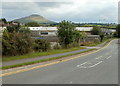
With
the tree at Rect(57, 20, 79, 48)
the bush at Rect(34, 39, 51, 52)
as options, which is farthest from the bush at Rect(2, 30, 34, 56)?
the tree at Rect(57, 20, 79, 48)

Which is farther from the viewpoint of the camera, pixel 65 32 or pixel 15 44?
pixel 65 32

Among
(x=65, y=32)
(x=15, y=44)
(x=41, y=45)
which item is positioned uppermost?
(x=15, y=44)

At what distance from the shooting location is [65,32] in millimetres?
31078

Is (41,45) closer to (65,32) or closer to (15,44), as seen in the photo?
(15,44)

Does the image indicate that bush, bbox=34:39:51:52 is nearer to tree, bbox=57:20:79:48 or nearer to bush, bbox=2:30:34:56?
bush, bbox=2:30:34:56

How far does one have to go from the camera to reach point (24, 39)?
53.8 ft

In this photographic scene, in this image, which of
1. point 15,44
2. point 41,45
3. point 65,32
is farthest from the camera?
point 65,32

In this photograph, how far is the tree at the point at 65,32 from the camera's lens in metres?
31.1

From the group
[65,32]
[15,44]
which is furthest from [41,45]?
[65,32]

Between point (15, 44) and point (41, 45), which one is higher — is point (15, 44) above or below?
above

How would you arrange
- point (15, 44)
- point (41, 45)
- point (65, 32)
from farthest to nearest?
A: point (65, 32), point (41, 45), point (15, 44)

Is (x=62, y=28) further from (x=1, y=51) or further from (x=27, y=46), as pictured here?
(x=1, y=51)

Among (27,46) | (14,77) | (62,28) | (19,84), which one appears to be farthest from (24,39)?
(62,28)

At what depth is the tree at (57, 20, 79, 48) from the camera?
3112 centimetres
